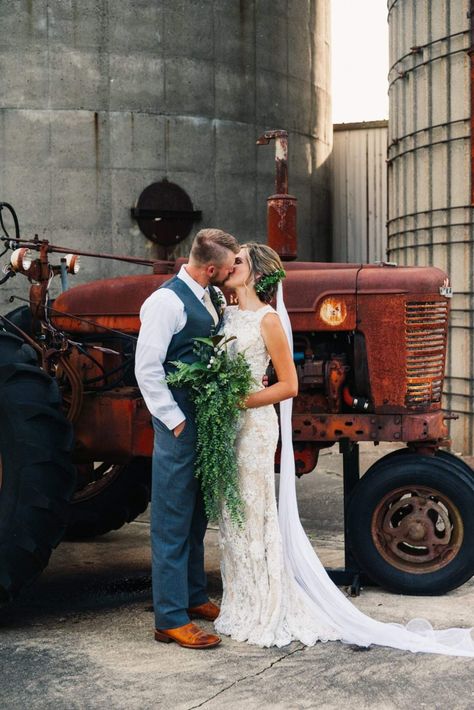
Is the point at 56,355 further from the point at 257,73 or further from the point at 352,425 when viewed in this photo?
the point at 257,73

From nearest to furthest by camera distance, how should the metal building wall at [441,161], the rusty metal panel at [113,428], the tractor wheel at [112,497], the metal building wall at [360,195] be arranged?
the rusty metal panel at [113,428] < the tractor wheel at [112,497] < the metal building wall at [441,161] < the metal building wall at [360,195]

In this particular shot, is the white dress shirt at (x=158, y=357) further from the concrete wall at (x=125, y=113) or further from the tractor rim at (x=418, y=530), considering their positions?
the concrete wall at (x=125, y=113)

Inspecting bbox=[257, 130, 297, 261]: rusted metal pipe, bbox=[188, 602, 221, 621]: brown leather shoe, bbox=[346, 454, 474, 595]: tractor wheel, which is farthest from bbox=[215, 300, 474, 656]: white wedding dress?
bbox=[257, 130, 297, 261]: rusted metal pipe

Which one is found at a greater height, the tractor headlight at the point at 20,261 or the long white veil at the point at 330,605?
the tractor headlight at the point at 20,261

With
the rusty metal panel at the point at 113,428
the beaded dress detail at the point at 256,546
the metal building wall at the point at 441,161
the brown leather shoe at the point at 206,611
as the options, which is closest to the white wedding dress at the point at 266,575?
the beaded dress detail at the point at 256,546

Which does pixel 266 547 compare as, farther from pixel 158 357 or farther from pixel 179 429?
pixel 158 357

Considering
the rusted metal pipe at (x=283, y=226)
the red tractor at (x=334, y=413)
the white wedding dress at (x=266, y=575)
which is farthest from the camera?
the rusted metal pipe at (x=283, y=226)

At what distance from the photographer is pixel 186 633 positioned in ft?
14.7

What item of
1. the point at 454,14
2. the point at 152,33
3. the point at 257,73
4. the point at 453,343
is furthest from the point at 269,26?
the point at 453,343

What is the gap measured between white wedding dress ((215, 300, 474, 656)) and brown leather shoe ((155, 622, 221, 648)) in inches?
5.9

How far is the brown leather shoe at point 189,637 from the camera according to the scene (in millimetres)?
4434

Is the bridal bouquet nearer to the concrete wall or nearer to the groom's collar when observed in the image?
the groom's collar

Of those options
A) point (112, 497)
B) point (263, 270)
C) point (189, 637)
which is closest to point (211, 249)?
point (263, 270)

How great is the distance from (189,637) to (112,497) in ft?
7.34
